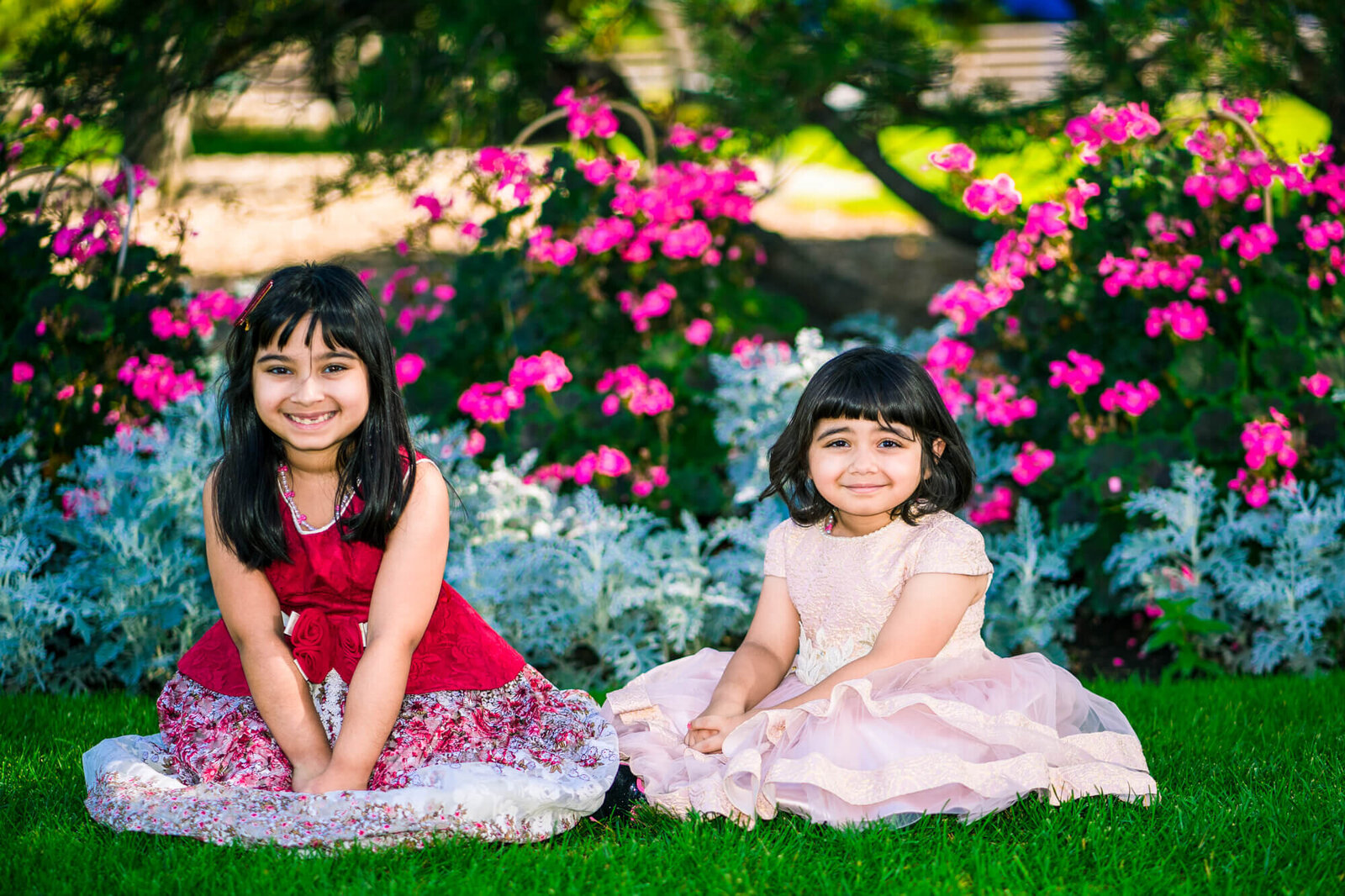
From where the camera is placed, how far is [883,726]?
229cm

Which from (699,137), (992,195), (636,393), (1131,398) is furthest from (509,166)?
(1131,398)

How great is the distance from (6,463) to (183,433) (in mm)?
529

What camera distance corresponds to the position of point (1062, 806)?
2318 mm

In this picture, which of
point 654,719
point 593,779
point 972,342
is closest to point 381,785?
point 593,779

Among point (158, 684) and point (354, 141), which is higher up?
point (354, 141)

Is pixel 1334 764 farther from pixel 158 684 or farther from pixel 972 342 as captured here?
pixel 158 684

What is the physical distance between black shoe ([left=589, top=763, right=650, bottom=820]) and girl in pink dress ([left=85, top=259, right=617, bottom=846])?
103 mm

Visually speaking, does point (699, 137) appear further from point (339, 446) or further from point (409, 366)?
point (339, 446)

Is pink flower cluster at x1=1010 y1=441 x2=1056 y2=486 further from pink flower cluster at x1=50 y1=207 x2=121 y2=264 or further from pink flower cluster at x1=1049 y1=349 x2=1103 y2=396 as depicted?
pink flower cluster at x1=50 y1=207 x2=121 y2=264

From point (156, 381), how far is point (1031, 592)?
2658 mm

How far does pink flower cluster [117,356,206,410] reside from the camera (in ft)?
Answer: 12.6

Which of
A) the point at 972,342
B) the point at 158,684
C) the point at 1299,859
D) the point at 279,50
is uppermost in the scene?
the point at 279,50

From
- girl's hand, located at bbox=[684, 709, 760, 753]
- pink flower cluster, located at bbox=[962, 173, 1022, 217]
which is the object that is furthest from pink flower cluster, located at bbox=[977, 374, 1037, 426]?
girl's hand, located at bbox=[684, 709, 760, 753]

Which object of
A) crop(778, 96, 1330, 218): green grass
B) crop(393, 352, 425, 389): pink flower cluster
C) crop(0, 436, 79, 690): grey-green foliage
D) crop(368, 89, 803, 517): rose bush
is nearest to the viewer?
crop(0, 436, 79, 690): grey-green foliage
